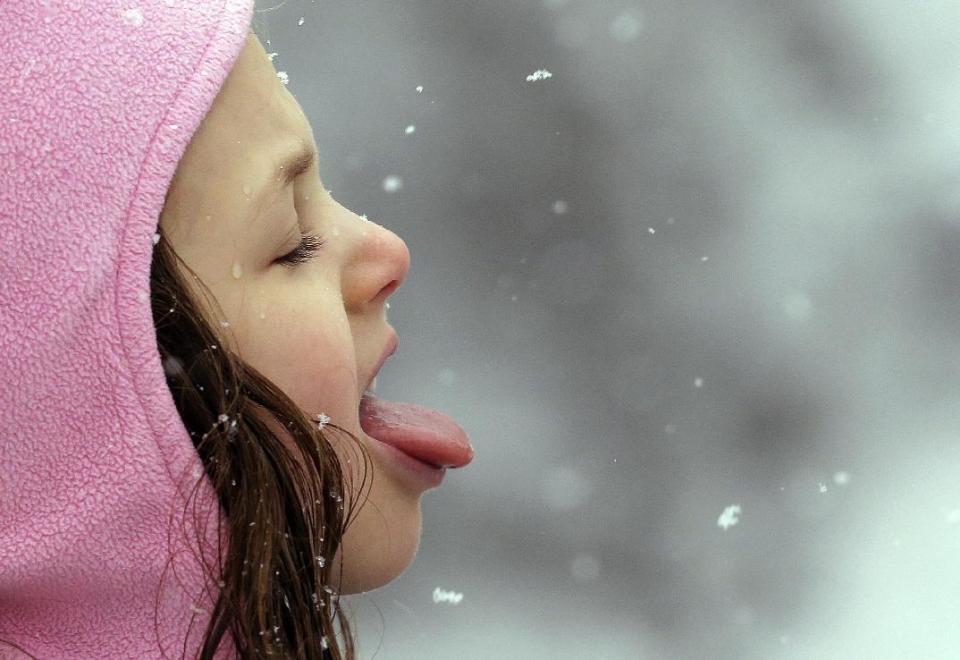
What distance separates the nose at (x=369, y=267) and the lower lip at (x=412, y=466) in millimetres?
99

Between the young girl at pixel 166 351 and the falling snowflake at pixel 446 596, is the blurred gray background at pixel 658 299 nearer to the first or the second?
the falling snowflake at pixel 446 596

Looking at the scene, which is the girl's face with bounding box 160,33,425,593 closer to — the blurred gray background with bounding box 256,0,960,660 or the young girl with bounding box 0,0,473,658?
the young girl with bounding box 0,0,473,658

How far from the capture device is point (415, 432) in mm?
887

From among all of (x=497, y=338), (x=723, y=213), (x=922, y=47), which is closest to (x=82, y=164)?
(x=497, y=338)

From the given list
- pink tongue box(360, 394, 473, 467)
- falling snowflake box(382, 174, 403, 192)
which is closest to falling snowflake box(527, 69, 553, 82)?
falling snowflake box(382, 174, 403, 192)

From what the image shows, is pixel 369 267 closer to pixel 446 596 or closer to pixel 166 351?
pixel 166 351

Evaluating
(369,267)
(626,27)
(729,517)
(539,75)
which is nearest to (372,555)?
(369,267)

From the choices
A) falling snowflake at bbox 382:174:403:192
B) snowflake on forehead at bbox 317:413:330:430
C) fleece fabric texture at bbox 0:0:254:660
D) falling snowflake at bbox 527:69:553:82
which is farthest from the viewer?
falling snowflake at bbox 527:69:553:82

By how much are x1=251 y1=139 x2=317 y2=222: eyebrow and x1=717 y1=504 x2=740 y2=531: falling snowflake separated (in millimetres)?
1566

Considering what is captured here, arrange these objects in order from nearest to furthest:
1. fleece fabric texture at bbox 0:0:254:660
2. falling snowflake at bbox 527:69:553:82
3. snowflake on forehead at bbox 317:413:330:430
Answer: fleece fabric texture at bbox 0:0:254:660
snowflake on forehead at bbox 317:413:330:430
falling snowflake at bbox 527:69:553:82

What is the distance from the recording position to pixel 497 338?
223cm

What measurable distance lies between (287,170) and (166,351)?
0.15m

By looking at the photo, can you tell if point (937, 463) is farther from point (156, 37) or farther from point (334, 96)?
point (156, 37)

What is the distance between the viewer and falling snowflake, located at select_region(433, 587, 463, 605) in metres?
2.18
